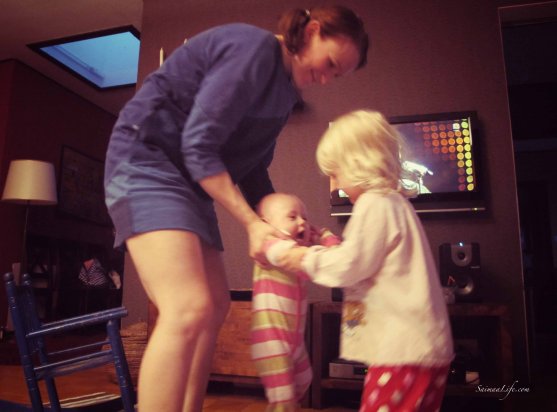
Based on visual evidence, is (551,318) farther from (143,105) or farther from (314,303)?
(143,105)

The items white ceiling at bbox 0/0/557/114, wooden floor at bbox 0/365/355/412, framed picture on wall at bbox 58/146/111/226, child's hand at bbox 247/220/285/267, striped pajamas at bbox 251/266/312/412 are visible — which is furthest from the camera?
framed picture on wall at bbox 58/146/111/226

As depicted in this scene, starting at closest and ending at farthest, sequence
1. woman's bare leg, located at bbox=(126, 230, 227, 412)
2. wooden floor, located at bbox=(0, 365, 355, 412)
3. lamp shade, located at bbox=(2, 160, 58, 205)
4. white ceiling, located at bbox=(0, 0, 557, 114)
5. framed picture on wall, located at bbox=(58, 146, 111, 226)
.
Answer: woman's bare leg, located at bbox=(126, 230, 227, 412)
wooden floor, located at bbox=(0, 365, 355, 412)
white ceiling, located at bbox=(0, 0, 557, 114)
lamp shade, located at bbox=(2, 160, 58, 205)
framed picture on wall, located at bbox=(58, 146, 111, 226)

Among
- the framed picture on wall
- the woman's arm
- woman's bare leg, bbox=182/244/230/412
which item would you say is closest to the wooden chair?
woman's bare leg, bbox=182/244/230/412

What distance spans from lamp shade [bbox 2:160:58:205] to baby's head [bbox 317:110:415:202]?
3.22 m

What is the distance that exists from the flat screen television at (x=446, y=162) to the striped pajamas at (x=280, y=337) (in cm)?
148

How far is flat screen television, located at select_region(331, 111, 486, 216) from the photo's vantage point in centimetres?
249

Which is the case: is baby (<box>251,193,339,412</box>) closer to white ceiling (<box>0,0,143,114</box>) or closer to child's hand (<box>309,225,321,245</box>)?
child's hand (<box>309,225,321,245</box>)

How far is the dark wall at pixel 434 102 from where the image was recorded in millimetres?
2521

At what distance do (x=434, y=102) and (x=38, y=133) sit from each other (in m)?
3.56

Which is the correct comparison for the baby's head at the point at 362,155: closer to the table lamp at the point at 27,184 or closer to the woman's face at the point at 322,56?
the woman's face at the point at 322,56

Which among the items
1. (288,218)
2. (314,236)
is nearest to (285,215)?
(288,218)

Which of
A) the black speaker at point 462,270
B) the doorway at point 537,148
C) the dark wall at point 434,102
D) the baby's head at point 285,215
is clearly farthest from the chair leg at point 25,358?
the doorway at point 537,148

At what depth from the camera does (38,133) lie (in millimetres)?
4500

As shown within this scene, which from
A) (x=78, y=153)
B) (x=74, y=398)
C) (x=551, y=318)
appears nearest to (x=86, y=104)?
(x=78, y=153)
